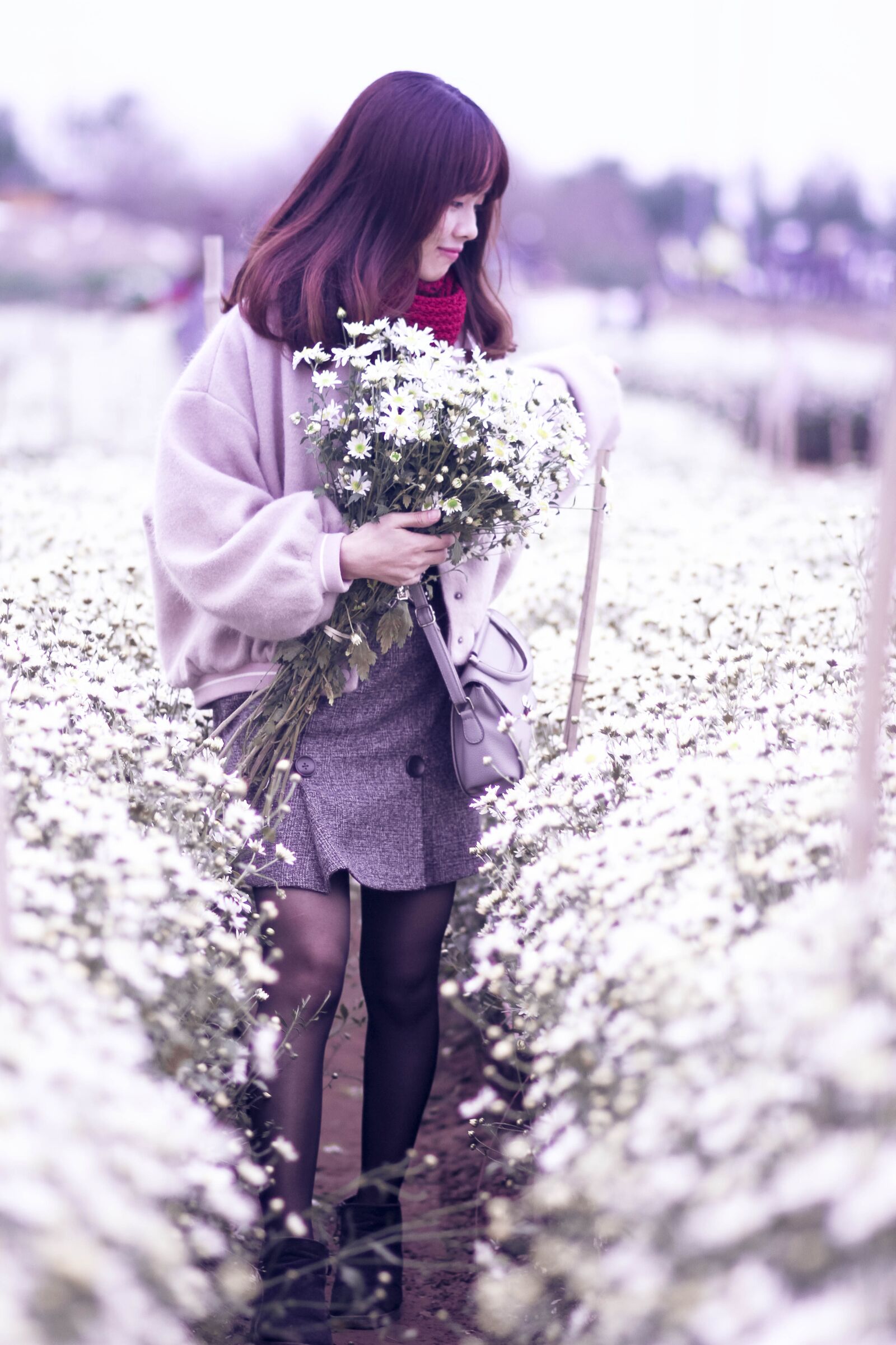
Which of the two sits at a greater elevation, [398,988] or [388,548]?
[388,548]

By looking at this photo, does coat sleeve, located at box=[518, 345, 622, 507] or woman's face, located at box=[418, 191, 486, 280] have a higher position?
woman's face, located at box=[418, 191, 486, 280]

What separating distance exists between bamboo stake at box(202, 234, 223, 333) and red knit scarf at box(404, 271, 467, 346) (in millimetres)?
1604

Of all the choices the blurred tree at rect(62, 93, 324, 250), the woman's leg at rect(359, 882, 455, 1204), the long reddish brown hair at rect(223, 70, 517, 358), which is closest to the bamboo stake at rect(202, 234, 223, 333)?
the long reddish brown hair at rect(223, 70, 517, 358)

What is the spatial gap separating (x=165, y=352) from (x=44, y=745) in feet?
64.7

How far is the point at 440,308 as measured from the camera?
101 inches

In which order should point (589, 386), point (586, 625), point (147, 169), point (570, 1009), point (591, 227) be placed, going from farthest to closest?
1. point (147, 169)
2. point (591, 227)
3. point (586, 625)
4. point (589, 386)
5. point (570, 1009)

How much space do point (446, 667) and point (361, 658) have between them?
0.19 meters

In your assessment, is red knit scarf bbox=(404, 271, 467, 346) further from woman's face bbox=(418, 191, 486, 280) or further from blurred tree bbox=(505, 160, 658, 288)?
blurred tree bbox=(505, 160, 658, 288)

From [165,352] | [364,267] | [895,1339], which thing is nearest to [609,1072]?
[895,1339]

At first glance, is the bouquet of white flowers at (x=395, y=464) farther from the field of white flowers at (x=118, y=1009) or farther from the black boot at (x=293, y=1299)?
the black boot at (x=293, y=1299)

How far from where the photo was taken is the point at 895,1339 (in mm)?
1128

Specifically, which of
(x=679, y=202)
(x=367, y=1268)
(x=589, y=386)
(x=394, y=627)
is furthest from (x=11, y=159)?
(x=367, y=1268)

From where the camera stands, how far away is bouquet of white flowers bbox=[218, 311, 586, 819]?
228 centimetres

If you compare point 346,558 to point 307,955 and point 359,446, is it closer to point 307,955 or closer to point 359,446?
point 359,446
